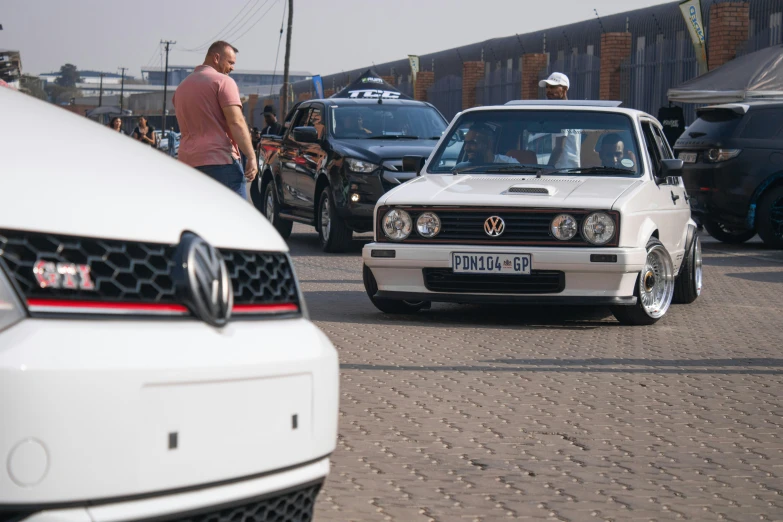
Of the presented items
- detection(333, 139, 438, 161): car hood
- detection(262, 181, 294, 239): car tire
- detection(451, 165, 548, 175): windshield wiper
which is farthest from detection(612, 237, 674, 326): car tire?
detection(262, 181, 294, 239): car tire

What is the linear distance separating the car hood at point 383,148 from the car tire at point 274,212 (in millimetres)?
2514

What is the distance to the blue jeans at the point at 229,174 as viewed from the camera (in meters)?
9.01

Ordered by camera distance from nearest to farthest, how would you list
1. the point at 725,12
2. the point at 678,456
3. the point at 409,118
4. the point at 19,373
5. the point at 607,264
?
the point at 19,373 < the point at 678,456 < the point at 607,264 < the point at 409,118 < the point at 725,12

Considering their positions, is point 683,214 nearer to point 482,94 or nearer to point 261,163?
point 261,163

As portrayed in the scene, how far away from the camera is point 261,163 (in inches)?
693

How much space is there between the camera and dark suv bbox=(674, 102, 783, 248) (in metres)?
15.6

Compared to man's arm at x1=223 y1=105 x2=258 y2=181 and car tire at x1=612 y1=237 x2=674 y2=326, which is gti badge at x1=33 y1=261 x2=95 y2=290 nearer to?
car tire at x1=612 y1=237 x2=674 y2=326

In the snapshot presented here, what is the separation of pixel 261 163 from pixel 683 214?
8.69 m

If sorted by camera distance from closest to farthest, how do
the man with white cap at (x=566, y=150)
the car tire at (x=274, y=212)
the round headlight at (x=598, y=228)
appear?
the round headlight at (x=598, y=228), the man with white cap at (x=566, y=150), the car tire at (x=274, y=212)

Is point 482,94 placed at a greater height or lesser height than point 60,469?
greater

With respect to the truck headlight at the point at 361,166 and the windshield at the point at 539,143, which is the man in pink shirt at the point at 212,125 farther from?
the truck headlight at the point at 361,166

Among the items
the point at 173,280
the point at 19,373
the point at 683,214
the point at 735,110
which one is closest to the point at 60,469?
the point at 19,373

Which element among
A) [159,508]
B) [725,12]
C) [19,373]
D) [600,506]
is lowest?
[600,506]

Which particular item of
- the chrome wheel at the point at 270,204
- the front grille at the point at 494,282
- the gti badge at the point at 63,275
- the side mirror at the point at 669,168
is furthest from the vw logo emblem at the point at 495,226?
the chrome wheel at the point at 270,204
